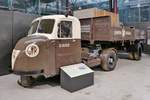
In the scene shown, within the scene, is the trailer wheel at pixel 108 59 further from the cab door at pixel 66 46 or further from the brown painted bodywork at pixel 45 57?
the brown painted bodywork at pixel 45 57

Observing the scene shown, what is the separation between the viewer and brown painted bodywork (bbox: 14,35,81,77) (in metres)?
5.13

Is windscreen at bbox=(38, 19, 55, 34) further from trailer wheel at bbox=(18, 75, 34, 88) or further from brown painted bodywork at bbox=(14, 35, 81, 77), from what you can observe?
trailer wheel at bbox=(18, 75, 34, 88)

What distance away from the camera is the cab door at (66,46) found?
18.3 feet

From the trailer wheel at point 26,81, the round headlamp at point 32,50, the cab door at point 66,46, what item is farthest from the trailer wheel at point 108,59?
the round headlamp at point 32,50

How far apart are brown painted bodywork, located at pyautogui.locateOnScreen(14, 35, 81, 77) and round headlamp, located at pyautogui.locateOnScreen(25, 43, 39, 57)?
0.07 meters

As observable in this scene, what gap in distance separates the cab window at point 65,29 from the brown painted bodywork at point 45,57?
5.9 inches

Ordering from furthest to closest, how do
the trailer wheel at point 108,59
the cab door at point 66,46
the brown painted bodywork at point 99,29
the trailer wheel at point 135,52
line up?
the trailer wheel at point 135,52
the trailer wheel at point 108,59
the brown painted bodywork at point 99,29
the cab door at point 66,46

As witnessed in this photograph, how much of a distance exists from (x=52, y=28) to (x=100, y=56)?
2.63 m

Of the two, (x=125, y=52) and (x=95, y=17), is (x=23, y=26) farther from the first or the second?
(x=125, y=52)

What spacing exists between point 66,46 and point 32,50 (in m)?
1.03

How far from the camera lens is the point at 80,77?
5250 millimetres

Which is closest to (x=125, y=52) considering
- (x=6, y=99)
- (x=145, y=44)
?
(x=145, y=44)

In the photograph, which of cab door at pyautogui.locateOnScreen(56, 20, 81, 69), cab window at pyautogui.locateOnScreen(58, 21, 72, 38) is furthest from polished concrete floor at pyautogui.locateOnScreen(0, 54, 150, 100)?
cab window at pyautogui.locateOnScreen(58, 21, 72, 38)

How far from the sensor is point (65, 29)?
5.84 metres
